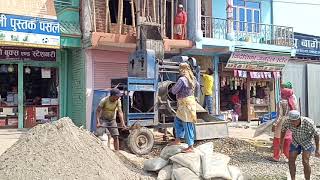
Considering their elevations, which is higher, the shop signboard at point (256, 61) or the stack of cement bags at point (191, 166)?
the shop signboard at point (256, 61)

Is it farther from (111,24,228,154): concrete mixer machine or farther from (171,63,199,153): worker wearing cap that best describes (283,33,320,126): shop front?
(171,63,199,153): worker wearing cap

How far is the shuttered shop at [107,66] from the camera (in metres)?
15.3

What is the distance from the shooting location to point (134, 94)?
10648 mm

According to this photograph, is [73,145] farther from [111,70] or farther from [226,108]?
[226,108]

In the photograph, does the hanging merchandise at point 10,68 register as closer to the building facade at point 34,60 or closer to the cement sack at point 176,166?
the building facade at point 34,60

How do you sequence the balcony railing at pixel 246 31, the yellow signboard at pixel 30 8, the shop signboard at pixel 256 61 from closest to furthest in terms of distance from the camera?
the yellow signboard at pixel 30 8
the balcony railing at pixel 246 31
the shop signboard at pixel 256 61

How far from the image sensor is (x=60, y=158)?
6652 mm

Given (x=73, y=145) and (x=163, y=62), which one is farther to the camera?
(x=163, y=62)

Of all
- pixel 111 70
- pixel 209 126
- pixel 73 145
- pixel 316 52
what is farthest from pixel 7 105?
pixel 316 52

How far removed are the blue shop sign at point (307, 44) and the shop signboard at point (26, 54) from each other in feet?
44.4

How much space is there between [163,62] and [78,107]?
5.66 m

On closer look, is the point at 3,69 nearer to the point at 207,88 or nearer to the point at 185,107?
the point at 207,88

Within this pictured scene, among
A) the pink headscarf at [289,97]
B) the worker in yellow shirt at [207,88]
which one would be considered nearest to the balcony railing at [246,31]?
the worker in yellow shirt at [207,88]

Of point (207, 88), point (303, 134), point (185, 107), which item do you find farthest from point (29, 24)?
point (303, 134)
